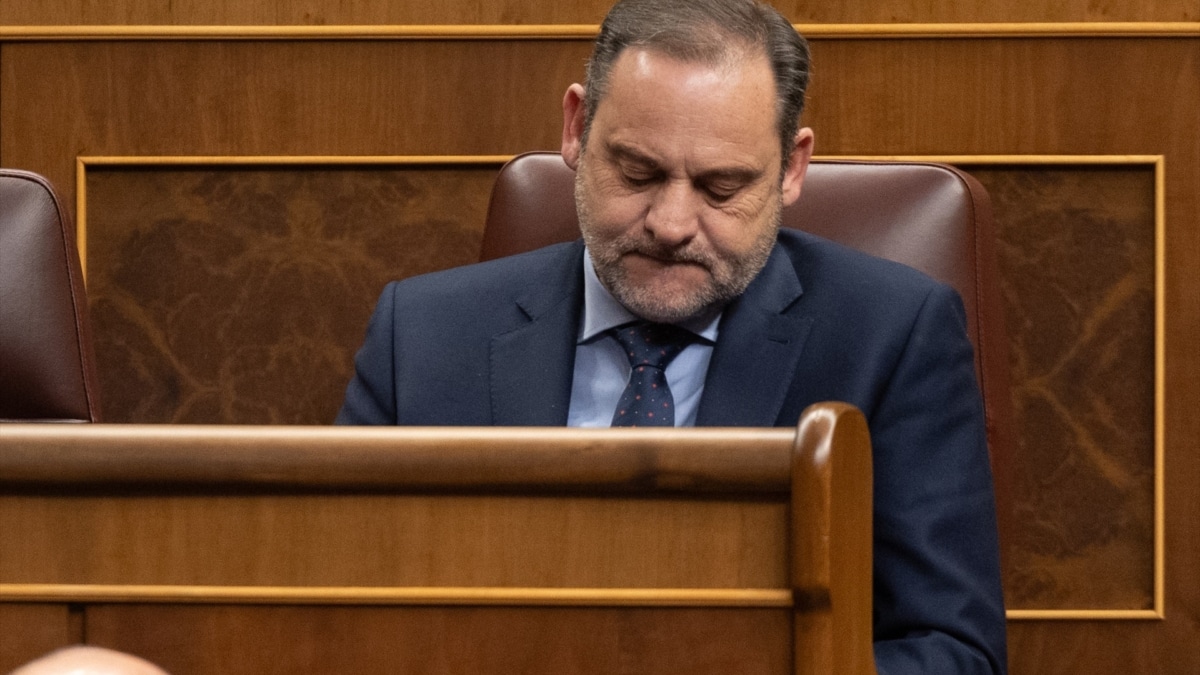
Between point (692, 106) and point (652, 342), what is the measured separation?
0.18 m

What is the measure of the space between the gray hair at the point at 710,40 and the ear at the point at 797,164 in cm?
1

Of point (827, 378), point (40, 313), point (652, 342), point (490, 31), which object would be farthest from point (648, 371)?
point (490, 31)

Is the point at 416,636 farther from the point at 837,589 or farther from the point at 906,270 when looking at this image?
the point at 906,270

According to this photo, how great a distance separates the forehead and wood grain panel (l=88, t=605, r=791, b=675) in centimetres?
54

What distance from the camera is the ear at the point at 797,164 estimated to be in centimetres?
110

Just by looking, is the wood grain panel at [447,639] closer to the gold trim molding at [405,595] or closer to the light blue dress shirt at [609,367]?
the gold trim molding at [405,595]

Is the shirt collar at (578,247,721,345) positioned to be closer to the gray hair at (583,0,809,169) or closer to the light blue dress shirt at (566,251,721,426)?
the light blue dress shirt at (566,251,721,426)

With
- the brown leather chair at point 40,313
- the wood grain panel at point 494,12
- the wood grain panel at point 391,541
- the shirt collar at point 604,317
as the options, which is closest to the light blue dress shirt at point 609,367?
the shirt collar at point 604,317

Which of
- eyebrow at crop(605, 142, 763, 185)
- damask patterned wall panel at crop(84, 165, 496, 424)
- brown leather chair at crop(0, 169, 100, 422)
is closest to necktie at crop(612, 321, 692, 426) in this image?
eyebrow at crop(605, 142, 763, 185)

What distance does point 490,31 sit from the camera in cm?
160

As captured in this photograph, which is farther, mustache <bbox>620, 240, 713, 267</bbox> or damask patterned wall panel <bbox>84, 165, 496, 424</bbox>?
damask patterned wall panel <bbox>84, 165, 496, 424</bbox>

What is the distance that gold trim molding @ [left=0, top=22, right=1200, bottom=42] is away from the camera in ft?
5.11

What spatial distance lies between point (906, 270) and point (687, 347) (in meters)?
0.18

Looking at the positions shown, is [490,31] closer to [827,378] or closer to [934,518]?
[827,378]
